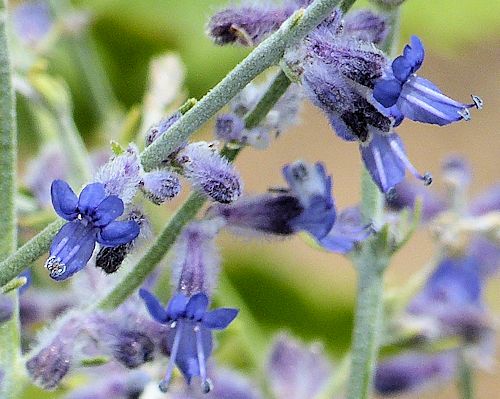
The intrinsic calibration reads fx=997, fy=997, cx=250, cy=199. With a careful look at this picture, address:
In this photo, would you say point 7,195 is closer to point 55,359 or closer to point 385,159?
point 55,359

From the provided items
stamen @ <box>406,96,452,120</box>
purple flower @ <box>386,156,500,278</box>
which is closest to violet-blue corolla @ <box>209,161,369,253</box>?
stamen @ <box>406,96,452,120</box>

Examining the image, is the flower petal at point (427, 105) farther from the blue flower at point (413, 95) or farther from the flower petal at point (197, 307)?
the flower petal at point (197, 307)

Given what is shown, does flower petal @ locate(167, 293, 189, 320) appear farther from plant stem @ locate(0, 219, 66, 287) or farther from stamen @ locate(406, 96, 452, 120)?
stamen @ locate(406, 96, 452, 120)

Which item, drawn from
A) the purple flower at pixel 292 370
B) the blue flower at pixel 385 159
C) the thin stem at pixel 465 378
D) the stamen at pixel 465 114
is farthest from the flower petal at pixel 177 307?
the thin stem at pixel 465 378

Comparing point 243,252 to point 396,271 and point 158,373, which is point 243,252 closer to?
point 158,373

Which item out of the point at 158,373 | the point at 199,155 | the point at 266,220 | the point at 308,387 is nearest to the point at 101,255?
the point at 199,155

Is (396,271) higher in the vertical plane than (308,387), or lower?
higher
